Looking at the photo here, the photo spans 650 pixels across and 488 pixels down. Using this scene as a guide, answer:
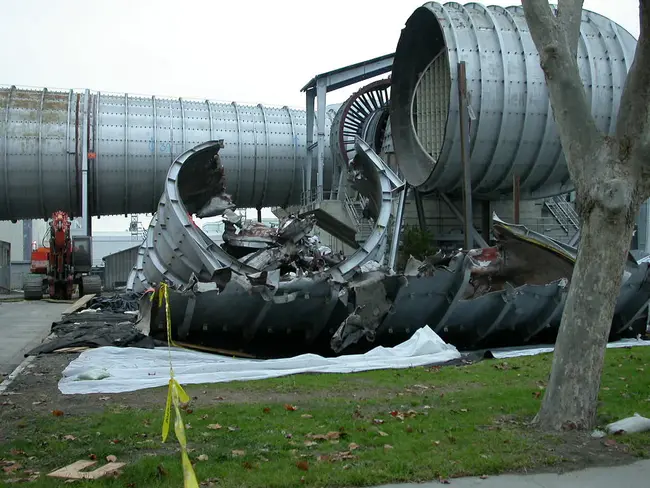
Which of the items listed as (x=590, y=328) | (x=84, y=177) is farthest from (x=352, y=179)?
(x=84, y=177)

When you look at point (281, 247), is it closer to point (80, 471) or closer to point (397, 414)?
point (397, 414)

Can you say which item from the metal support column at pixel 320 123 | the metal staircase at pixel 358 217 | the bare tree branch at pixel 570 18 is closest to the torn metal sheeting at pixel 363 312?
the bare tree branch at pixel 570 18

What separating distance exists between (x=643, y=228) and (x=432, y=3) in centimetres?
1501

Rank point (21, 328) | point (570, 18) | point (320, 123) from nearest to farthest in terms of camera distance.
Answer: point (570, 18)
point (21, 328)
point (320, 123)

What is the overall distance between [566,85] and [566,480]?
134 inches

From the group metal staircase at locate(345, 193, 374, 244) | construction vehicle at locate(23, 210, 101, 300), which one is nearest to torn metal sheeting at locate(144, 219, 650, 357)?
metal staircase at locate(345, 193, 374, 244)

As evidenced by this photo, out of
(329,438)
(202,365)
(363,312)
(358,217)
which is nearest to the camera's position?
(329,438)

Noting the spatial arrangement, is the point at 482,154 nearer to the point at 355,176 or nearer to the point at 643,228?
the point at 355,176

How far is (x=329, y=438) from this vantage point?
19.8ft

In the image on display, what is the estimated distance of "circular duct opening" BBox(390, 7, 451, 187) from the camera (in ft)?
90.9

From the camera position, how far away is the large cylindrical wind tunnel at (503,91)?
24500 millimetres

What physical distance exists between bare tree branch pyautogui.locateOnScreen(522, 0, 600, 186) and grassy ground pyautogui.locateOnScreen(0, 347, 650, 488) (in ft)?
7.68

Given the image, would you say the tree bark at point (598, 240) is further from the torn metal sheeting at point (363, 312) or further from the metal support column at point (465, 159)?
the metal support column at point (465, 159)

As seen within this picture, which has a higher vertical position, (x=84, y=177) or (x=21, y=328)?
(x=84, y=177)
